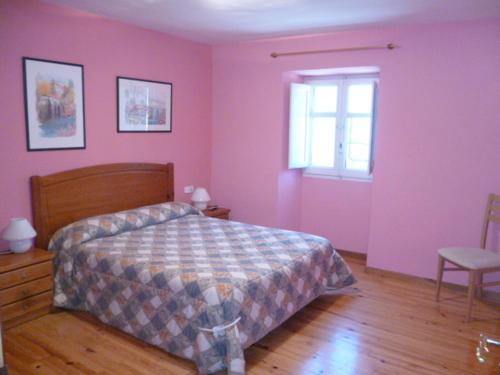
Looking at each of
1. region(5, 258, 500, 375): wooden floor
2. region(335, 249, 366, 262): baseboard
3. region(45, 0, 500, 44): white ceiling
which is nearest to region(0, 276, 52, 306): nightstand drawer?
region(5, 258, 500, 375): wooden floor

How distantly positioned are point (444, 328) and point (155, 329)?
2.03 m

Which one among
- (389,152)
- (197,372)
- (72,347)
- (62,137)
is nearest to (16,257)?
(72,347)

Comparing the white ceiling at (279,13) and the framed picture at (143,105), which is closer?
the white ceiling at (279,13)

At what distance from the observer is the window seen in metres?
4.41

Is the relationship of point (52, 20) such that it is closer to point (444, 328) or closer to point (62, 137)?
point (62, 137)

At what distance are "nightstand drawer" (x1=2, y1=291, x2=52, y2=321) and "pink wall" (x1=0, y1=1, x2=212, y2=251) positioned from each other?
60 centimetres

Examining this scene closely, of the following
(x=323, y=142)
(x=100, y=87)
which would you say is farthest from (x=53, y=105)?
(x=323, y=142)

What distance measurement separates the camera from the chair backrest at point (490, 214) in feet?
11.0

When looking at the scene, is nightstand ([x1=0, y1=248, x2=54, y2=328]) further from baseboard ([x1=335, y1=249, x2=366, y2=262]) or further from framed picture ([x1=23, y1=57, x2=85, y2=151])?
baseboard ([x1=335, y1=249, x2=366, y2=262])

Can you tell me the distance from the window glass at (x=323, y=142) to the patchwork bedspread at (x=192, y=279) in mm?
1526

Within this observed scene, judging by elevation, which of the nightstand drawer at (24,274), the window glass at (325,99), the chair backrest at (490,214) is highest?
the window glass at (325,99)

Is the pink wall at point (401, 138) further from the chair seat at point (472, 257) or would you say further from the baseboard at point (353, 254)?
the chair seat at point (472, 257)

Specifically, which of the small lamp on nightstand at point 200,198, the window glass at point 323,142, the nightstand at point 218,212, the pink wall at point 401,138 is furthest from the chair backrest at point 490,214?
the small lamp on nightstand at point 200,198

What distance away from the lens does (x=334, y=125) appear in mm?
4637
